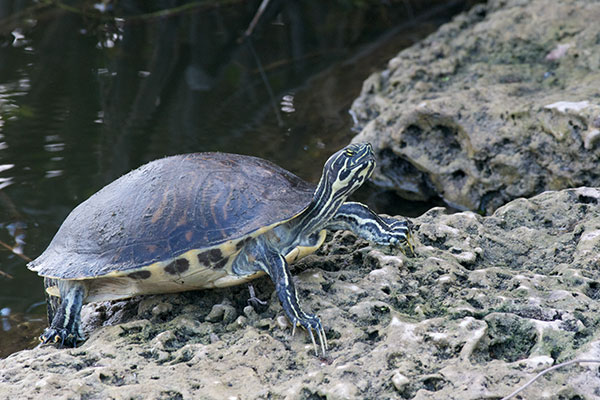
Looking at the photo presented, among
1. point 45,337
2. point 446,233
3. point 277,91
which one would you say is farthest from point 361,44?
point 45,337

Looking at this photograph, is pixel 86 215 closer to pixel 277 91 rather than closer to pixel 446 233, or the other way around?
pixel 446 233

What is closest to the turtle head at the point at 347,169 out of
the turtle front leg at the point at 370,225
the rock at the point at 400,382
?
the turtle front leg at the point at 370,225

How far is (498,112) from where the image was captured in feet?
18.6

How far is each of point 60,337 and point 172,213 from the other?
93cm

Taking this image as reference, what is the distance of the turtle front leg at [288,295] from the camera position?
303 centimetres

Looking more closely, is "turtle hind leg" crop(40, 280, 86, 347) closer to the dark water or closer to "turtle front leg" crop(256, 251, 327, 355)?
the dark water

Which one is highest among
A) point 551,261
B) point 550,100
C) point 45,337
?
point 550,100

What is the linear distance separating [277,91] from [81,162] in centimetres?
315

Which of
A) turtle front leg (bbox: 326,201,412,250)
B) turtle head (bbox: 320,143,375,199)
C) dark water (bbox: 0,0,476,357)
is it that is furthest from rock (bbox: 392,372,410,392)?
dark water (bbox: 0,0,476,357)

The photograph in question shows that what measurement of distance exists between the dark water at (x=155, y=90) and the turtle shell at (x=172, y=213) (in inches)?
48.1

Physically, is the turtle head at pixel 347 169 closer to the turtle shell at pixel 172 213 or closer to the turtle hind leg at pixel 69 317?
the turtle shell at pixel 172 213

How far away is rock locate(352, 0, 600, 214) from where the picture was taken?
534 cm

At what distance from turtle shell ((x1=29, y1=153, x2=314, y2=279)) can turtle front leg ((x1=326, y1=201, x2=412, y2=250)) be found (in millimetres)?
231

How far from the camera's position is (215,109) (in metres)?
8.23
